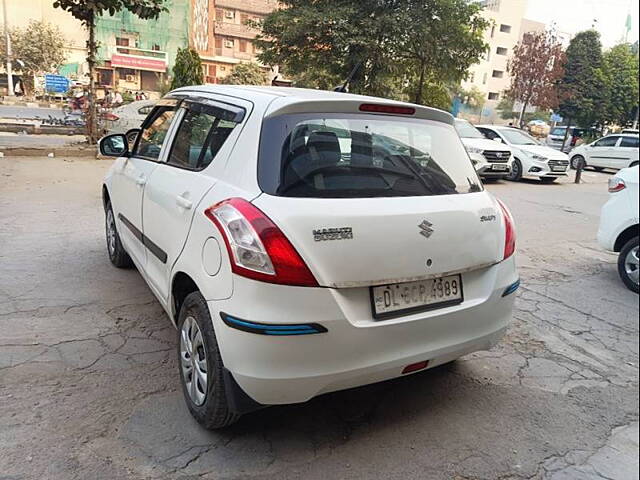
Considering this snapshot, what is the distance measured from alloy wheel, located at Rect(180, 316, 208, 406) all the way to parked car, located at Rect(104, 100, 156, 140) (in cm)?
1253

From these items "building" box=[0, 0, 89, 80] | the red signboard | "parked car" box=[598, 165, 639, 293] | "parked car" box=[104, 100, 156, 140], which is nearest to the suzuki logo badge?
"parked car" box=[598, 165, 639, 293]

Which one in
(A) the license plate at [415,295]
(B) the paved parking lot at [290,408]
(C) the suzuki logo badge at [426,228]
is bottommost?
(B) the paved parking lot at [290,408]

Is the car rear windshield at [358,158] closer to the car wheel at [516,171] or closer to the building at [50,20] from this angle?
the car wheel at [516,171]

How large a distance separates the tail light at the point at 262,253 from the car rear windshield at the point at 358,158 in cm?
19

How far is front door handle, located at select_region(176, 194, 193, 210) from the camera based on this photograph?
256 cm

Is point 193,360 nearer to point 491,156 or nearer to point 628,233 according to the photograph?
point 628,233

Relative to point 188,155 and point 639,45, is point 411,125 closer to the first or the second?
point 188,155

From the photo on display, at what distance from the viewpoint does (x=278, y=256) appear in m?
2.01

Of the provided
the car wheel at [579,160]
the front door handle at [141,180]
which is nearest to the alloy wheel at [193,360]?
the front door handle at [141,180]

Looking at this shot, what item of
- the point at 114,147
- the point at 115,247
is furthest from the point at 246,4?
the point at 115,247

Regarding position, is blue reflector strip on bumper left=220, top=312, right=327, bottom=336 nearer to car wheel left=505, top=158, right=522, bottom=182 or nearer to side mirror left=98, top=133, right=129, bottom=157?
side mirror left=98, top=133, right=129, bottom=157

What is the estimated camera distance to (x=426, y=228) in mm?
2252

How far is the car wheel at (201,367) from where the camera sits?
7.45ft

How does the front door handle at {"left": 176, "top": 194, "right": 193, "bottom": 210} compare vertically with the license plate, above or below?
above
